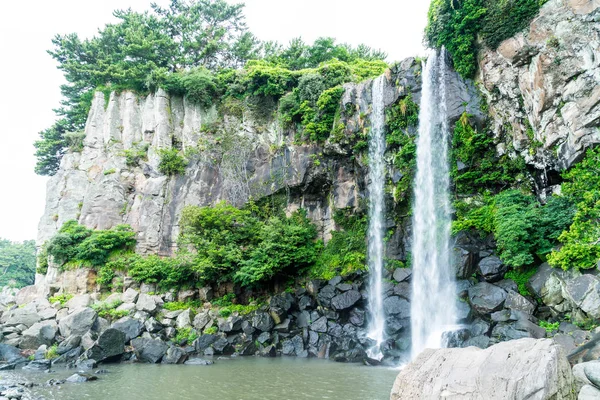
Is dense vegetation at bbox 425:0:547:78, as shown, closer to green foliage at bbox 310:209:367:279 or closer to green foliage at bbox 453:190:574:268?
green foliage at bbox 453:190:574:268

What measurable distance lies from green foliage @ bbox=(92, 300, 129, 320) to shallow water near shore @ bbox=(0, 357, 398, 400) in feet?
15.1

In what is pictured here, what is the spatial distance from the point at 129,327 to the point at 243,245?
6594 millimetres

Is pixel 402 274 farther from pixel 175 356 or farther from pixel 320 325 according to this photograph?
pixel 175 356

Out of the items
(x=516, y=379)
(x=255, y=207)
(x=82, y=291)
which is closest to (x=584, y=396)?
(x=516, y=379)

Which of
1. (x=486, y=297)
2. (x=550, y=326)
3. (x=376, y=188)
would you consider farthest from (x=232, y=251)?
(x=550, y=326)

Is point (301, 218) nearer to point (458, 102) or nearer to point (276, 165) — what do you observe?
point (276, 165)

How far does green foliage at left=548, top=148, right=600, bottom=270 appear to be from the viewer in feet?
40.9

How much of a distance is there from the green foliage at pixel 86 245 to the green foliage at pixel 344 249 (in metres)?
11.6

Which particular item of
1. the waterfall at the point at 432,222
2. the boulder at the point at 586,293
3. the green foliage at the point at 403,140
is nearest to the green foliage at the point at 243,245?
→ the green foliage at the point at 403,140

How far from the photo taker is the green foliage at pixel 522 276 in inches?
561

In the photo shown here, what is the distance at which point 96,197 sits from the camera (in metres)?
26.1

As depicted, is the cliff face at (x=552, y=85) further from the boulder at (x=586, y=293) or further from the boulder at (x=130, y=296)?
the boulder at (x=130, y=296)

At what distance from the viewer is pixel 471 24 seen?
18.1 meters

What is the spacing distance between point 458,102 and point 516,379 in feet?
49.9
